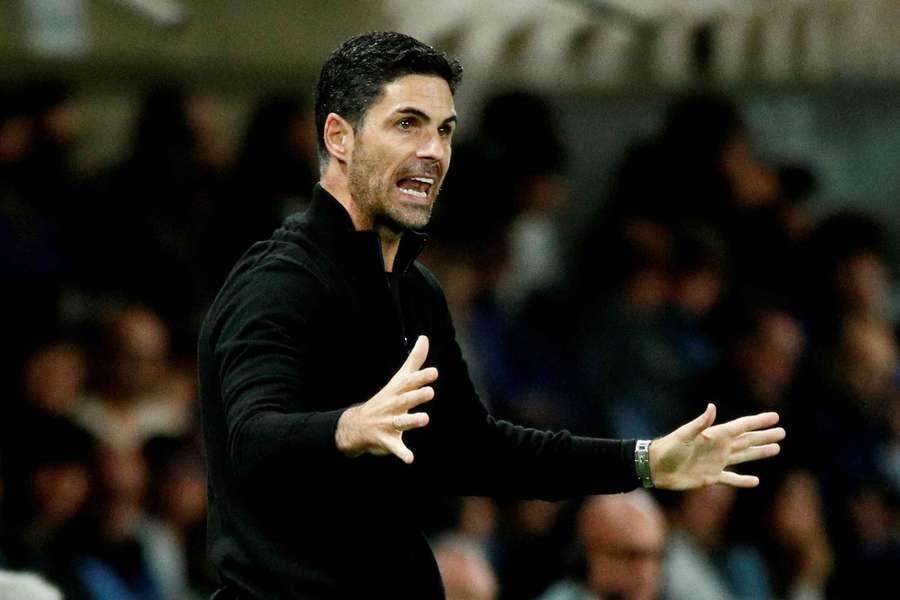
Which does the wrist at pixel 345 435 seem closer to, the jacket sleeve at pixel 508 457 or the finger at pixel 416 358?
the finger at pixel 416 358

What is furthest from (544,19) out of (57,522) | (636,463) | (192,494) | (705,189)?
(636,463)

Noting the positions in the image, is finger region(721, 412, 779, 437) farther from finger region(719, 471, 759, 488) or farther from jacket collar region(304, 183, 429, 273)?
jacket collar region(304, 183, 429, 273)

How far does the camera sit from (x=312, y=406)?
3107mm

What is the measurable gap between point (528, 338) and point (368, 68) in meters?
3.51

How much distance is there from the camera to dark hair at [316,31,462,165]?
10.9 feet

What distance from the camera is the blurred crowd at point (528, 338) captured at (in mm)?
5344

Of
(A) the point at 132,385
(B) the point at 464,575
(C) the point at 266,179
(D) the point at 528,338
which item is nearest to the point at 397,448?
(B) the point at 464,575

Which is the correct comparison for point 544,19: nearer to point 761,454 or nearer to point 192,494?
point 192,494

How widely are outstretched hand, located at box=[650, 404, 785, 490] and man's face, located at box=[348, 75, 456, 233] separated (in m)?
0.57

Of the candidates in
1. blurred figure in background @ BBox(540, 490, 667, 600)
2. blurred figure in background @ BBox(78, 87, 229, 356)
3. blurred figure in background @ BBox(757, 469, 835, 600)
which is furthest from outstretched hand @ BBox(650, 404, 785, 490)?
blurred figure in background @ BBox(757, 469, 835, 600)

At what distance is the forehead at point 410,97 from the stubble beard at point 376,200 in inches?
3.0

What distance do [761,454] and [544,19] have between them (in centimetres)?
453

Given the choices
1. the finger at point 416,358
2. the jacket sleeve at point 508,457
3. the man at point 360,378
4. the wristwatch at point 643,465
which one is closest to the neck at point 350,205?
the man at point 360,378

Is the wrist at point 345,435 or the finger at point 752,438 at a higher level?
the wrist at point 345,435
